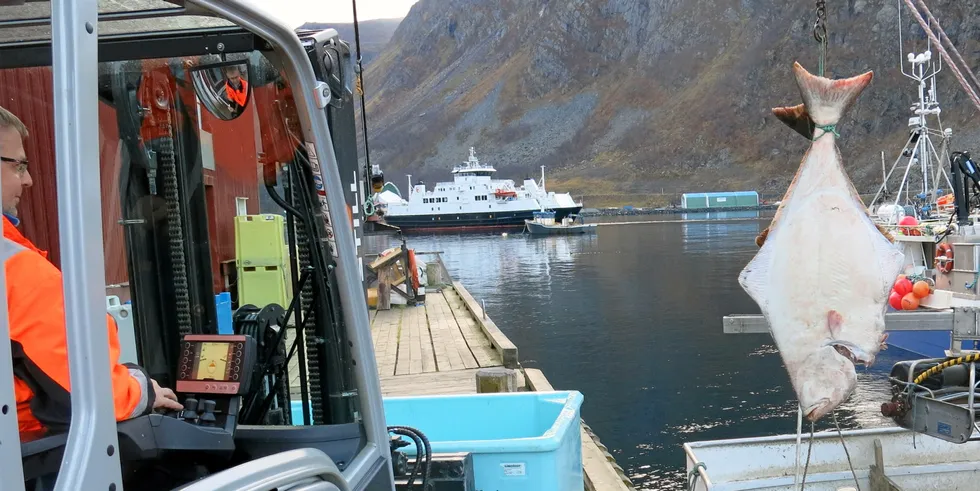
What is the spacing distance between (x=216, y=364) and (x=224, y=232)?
0.84 metres

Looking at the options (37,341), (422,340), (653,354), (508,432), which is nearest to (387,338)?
(422,340)

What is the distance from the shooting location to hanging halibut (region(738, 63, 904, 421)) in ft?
9.39

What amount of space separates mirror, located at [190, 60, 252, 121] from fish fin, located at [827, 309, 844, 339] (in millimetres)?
2281

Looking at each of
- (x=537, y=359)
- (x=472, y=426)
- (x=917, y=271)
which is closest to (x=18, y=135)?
(x=472, y=426)

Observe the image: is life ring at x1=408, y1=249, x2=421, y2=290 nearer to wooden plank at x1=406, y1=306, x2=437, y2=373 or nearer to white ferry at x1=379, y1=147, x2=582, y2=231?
wooden plank at x1=406, y1=306, x2=437, y2=373

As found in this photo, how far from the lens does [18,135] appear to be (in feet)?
4.75

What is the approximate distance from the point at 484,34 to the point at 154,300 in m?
165

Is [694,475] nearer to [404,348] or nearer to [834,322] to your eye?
[834,322]

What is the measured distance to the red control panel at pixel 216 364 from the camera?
5.83 feet

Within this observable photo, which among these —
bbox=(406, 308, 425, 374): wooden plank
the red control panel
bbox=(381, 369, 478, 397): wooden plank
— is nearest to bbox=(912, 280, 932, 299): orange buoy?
bbox=(406, 308, 425, 374): wooden plank

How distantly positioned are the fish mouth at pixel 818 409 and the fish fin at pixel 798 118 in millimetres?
1031

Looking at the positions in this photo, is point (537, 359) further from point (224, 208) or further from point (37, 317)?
point (37, 317)

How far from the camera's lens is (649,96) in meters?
118

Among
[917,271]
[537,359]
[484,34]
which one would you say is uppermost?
[484,34]
